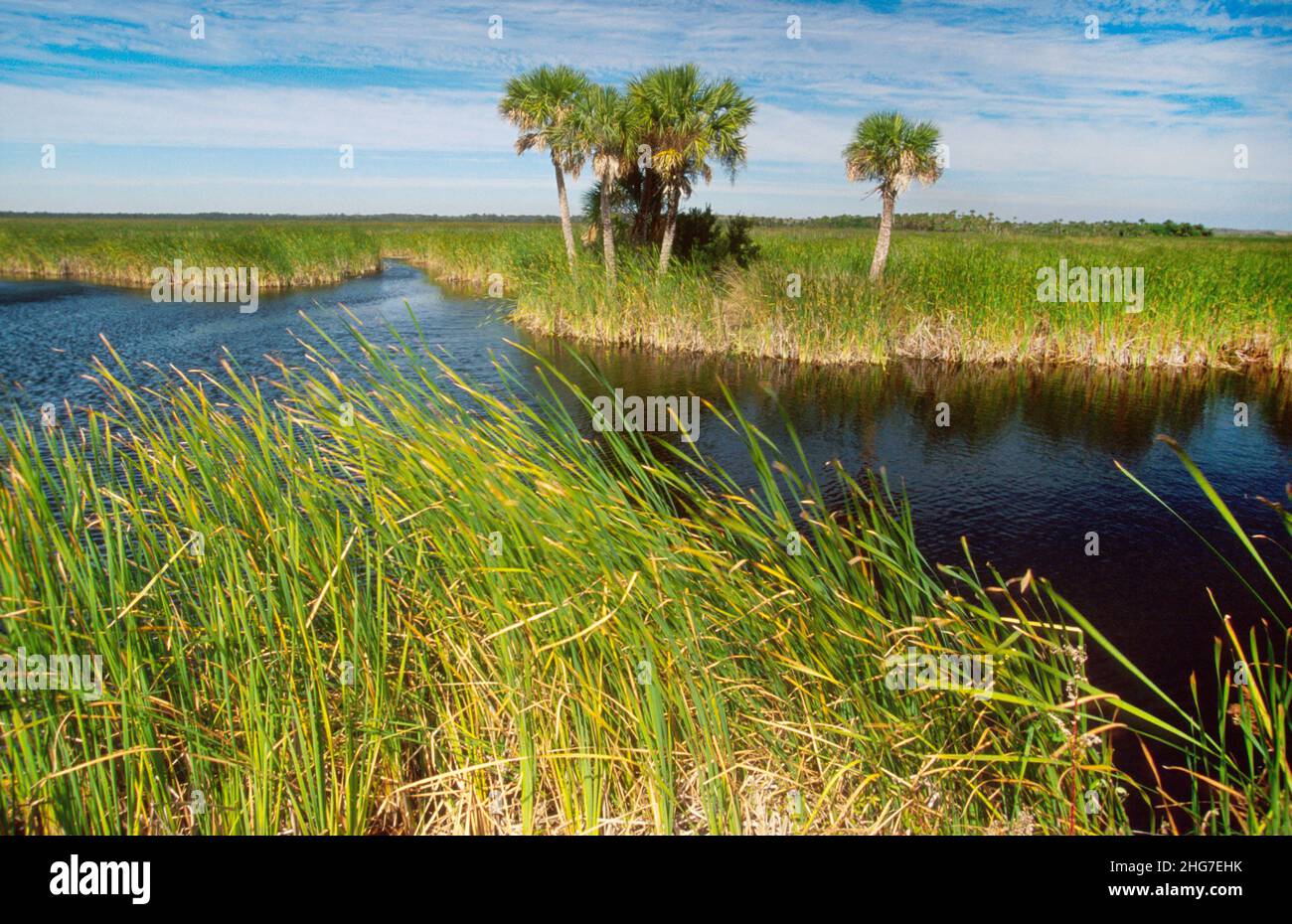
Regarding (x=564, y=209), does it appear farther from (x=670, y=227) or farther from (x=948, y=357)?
(x=948, y=357)

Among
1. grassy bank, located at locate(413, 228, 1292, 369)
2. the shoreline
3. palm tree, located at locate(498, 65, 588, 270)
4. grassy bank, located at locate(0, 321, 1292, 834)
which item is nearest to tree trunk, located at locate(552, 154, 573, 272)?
palm tree, located at locate(498, 65, 588, 270)

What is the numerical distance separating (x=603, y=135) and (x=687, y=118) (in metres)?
2.50

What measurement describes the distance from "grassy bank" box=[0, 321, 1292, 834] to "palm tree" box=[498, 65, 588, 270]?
21.5 m

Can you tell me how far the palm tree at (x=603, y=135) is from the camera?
75.7 ft

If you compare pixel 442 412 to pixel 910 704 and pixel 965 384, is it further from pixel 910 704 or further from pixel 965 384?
pixel 965 384

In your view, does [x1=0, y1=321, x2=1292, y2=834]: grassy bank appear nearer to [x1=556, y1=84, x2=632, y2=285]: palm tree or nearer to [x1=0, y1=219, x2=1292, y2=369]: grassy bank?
[x1=0, y1=219, x2=1292, y2=369]: grassy bank

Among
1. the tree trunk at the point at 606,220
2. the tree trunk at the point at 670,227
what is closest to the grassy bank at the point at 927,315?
the tree trunk at the point at 670,227

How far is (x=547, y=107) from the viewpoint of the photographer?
25.1 metres

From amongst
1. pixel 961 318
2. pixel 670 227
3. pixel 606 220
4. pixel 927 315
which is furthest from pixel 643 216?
pixel 961 318

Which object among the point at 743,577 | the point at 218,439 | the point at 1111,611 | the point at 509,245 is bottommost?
the point at 1111,611

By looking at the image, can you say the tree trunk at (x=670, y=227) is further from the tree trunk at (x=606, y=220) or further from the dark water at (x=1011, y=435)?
the dark water at (x=1011, y=435)

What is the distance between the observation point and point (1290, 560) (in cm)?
852

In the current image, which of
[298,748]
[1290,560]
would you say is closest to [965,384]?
[1290,560]
